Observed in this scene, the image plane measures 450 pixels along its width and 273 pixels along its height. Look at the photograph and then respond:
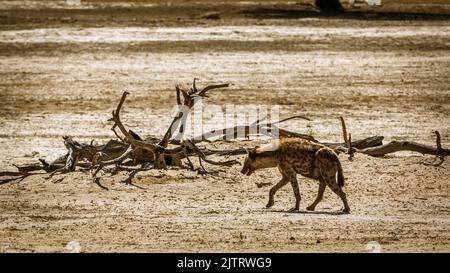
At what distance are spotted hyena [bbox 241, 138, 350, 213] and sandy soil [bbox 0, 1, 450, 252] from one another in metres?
0.26

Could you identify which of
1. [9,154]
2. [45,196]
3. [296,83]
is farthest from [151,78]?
[45,196]

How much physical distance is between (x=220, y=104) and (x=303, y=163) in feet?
22.2

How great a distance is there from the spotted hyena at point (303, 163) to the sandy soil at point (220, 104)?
0.84 ft

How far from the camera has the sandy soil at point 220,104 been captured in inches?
426

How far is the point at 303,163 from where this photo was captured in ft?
38.2

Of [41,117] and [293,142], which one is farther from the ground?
[293,142]

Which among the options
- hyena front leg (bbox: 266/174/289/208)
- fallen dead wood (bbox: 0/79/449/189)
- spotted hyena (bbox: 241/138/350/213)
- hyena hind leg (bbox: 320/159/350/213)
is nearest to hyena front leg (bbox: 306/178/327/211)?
spotted hyena (bbox: 241/138/350/213)

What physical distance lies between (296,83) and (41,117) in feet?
14.4

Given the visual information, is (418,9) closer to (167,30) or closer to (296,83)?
(167,30)

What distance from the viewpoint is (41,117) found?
17.6 metres

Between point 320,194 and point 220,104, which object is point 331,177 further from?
point 220,104

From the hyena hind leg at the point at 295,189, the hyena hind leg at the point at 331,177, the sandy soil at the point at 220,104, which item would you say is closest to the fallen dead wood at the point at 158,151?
the sandy soil at the point at 220,104

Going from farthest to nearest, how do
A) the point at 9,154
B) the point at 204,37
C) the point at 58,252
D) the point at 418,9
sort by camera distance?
the point at 418,9
the point at 204,37
the point at 9,154
the point at 58,252

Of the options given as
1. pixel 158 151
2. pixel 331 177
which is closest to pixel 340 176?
pixel 331 177
